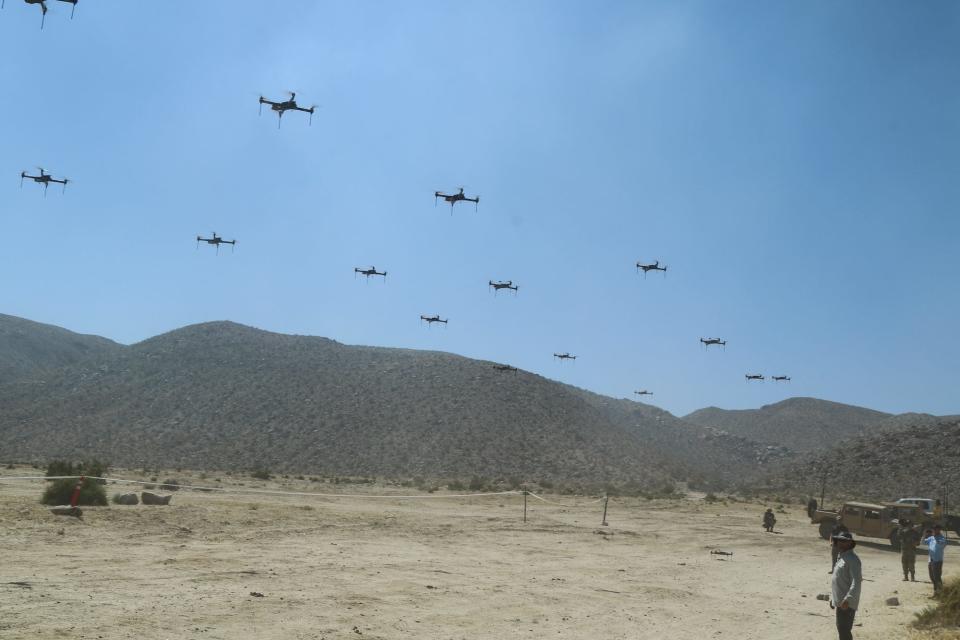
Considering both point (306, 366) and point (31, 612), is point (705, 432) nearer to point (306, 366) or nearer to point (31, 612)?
point (306, 366)

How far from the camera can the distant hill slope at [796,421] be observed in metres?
123

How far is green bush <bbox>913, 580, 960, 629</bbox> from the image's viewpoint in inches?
484

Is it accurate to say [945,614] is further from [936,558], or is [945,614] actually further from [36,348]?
[36,348]

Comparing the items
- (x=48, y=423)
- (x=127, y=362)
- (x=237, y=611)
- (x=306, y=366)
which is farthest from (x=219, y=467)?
(x=237, y=611)

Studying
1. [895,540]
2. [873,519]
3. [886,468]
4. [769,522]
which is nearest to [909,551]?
[895,540]

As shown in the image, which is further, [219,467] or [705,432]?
[705,432]

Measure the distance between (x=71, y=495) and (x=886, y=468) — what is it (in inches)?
2364

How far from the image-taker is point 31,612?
10000 mm

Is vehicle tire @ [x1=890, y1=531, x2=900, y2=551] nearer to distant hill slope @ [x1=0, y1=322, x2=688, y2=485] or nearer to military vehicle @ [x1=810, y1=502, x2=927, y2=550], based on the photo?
military vehicle @ [x1=810, y1=502, x2=927, y2=550]

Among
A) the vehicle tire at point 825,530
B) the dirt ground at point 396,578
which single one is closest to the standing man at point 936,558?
the dirt ground at point 396,578

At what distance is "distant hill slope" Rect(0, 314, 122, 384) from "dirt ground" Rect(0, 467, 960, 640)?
102m

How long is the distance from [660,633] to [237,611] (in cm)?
667

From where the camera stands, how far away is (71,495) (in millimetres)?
22484

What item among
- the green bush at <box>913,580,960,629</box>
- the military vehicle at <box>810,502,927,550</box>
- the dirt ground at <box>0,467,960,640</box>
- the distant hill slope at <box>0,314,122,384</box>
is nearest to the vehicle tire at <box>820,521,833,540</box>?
the military vehicle at <box>810,502,927,550</box>
